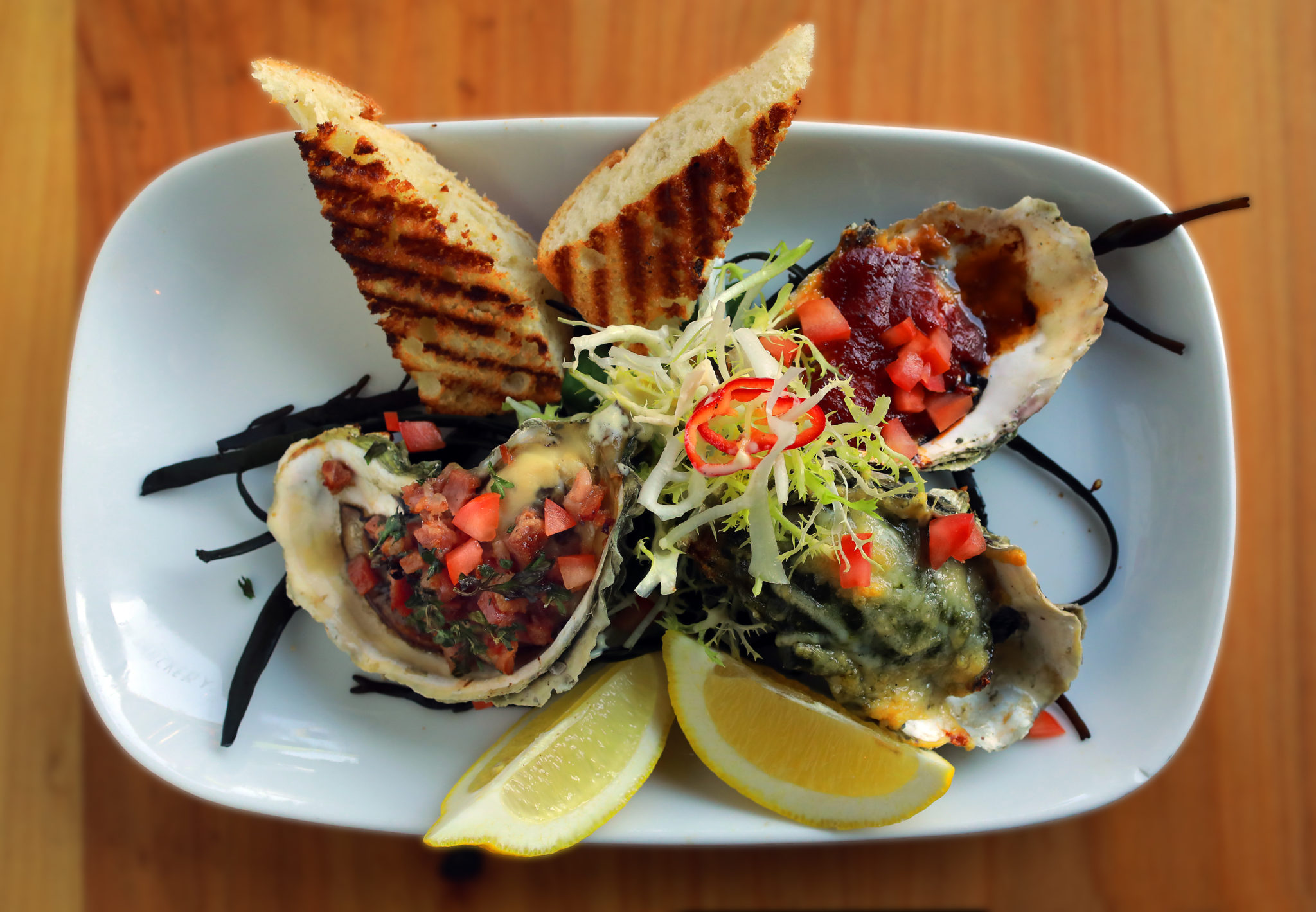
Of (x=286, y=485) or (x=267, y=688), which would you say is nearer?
(x=286, y=485)

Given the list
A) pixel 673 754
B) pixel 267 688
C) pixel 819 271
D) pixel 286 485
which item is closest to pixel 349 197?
pixel 286 485

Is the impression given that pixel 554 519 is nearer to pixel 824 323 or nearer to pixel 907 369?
pixel 824 323

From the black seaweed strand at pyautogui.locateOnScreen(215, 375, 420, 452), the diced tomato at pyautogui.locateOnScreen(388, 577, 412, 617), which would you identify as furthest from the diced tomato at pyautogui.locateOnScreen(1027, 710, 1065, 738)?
the black seaweed strand at pyautogui.locateOnScreen(215, 375, 420, 452)

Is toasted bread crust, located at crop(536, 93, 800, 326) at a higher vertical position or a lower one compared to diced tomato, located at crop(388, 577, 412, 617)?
higher

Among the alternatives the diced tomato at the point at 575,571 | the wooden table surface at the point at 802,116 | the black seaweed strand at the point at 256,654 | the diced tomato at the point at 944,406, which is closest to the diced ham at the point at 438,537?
the diced tomato at the point at 575,571

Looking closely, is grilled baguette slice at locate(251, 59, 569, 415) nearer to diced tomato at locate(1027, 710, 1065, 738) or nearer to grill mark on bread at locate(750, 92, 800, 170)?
grill mark on bread at locate(750, 92, 800, 170)

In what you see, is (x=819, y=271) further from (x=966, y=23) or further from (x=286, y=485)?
(x=286, y=485)
